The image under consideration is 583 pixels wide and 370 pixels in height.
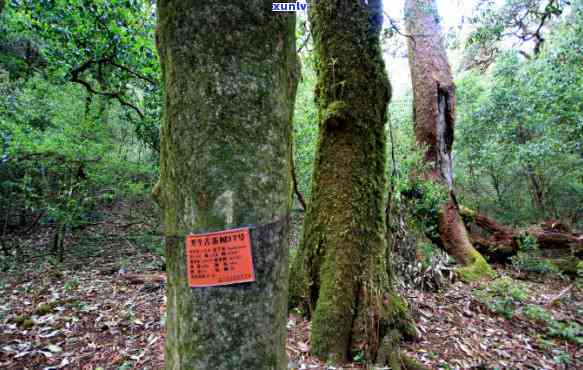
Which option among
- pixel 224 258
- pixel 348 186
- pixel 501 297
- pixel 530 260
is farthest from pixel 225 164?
pixel 530 260

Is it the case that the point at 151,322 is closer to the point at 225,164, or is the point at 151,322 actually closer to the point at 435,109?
the point at 225,164

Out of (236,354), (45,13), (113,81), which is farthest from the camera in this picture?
(113,81)

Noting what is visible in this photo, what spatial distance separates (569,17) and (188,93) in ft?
35.3

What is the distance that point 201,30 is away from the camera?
1198 mm

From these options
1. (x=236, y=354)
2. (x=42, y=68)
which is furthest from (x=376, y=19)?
(x=42, y=68)

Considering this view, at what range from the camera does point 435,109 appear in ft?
21.9

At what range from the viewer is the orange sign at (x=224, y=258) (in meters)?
1.18

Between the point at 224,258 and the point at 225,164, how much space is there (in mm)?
343

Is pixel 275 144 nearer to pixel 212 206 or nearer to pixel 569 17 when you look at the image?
pixel 212 206

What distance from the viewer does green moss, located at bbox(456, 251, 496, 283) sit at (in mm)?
5436

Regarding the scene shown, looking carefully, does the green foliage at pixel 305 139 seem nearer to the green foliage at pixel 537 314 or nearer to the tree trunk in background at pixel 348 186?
the tree trunk in background at pixel 348 186

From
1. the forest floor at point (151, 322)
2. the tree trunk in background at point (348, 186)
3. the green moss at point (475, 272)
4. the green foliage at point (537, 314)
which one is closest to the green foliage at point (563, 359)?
the forest floor at point (151, 322)

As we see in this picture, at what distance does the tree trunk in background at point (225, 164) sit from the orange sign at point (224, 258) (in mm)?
27

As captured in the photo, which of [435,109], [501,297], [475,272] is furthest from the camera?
[435,109]
